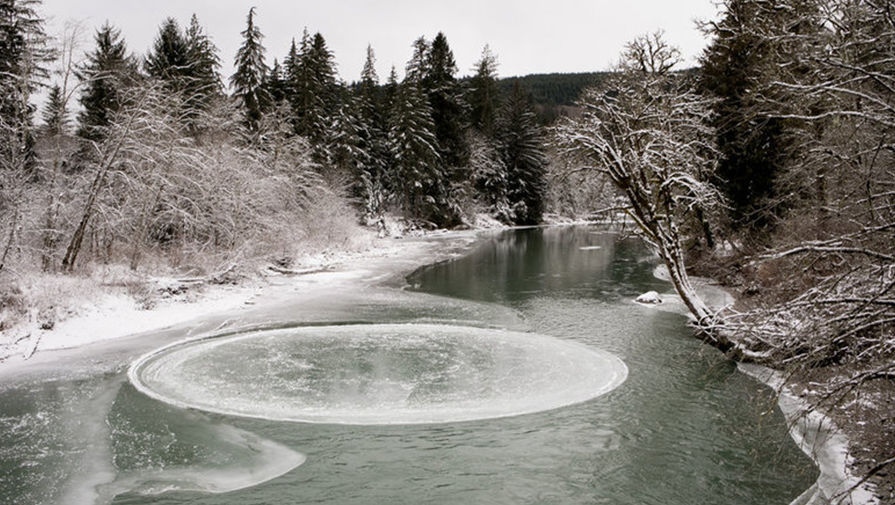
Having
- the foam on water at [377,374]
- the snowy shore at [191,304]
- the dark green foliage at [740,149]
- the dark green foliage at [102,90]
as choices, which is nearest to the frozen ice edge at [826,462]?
the foam on water at [377,374]

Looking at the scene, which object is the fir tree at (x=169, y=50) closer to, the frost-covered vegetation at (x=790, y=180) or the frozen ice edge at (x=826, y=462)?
the frost-covered vegetation at (x=790, y=180)

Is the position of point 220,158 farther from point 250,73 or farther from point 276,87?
point 276,87

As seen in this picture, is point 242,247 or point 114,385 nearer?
point 114,385

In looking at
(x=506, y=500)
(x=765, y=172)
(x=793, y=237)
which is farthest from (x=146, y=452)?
(x=765, y=172)

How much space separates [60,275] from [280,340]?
788 centimetres

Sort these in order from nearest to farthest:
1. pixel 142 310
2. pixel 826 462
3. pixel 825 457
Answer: pixel 826 462 < pixel 825 457 < pixel 142 310

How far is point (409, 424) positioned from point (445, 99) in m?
50.7

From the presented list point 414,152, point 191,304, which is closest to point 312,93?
point 414,152

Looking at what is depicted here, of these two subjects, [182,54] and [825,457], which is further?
[182,54]

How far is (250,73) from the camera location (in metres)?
40.5

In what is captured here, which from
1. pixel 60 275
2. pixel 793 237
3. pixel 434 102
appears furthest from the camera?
pixel 434 102

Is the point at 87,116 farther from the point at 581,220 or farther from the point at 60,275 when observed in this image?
the point at 581,220

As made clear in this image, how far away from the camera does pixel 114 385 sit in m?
10.6

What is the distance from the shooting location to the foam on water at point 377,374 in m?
9.58
